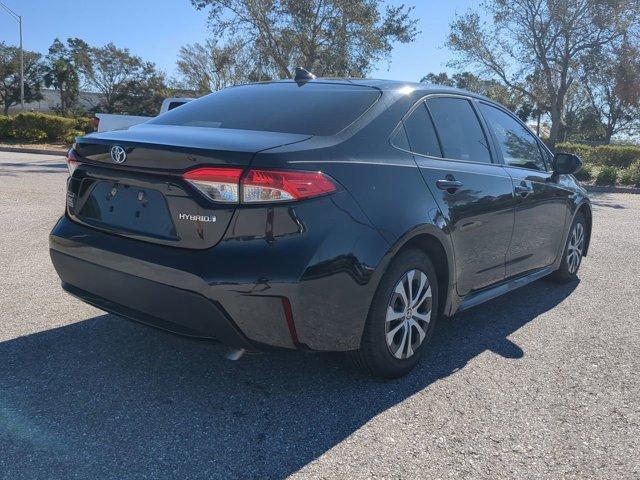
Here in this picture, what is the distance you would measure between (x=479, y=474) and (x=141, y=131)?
2.39m

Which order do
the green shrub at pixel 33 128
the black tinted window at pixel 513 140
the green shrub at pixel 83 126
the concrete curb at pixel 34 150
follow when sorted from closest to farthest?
the black tinted window at pixel 513 140 < the concrete curb at pixel 34 150 < the green shrub at pixel 33 128 < the green shrub at pixel 83 126

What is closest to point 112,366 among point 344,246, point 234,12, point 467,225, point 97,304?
point 97,304

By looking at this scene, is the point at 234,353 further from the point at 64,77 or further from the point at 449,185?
the point at 64,77

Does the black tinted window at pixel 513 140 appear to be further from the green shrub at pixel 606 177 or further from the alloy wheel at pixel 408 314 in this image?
the green shrub at pixel 606 177

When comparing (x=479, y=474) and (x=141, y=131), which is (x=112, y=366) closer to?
(x=141, y=131)

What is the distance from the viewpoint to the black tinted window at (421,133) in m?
3.51

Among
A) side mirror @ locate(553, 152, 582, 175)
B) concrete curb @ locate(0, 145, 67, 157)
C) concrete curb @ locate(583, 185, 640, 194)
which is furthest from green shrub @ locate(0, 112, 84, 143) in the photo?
side mirror @ locate(553, 152, 582, 175)

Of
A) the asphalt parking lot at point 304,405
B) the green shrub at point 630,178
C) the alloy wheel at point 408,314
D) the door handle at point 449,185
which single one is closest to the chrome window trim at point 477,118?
the door handle at point 449,185

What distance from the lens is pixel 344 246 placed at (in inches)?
110

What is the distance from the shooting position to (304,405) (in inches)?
119

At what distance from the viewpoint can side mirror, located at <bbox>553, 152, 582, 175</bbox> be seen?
5.09 metres

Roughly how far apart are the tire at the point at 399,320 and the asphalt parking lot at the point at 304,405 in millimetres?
138

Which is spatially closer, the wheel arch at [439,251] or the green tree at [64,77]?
the wheel arch at [439,251]

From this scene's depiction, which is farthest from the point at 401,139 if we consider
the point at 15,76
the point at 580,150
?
the point at 15,76
